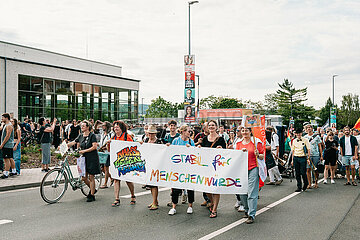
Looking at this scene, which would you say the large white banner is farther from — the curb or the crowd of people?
the curb

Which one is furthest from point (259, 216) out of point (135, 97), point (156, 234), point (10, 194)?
point (135, 97)

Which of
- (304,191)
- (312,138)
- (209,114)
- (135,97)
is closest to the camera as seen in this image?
(304,191)

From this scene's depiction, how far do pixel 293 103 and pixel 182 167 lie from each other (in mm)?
85560

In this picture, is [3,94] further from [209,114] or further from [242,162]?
[209,114]

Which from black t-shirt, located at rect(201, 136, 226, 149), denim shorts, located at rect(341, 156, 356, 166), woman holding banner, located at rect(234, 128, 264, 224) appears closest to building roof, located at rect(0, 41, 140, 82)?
denim shorts, located at rect(341, 156, 356, 166)

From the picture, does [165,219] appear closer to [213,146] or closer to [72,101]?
[213,146]

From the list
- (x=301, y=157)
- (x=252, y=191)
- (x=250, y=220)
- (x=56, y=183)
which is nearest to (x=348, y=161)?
(x=301, y=157)

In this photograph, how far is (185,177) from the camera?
24.0 feet

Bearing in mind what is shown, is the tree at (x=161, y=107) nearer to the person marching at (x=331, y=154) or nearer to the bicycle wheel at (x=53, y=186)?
the person marching at (x=331, y=154)

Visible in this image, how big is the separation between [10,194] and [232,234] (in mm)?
6381

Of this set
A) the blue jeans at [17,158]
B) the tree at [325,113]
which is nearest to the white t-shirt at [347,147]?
the blue jeans at [17,158]

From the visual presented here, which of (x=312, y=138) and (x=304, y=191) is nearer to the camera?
(x=304, y=191)

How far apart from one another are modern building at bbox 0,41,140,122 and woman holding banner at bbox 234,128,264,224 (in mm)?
24399

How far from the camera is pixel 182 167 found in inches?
291
